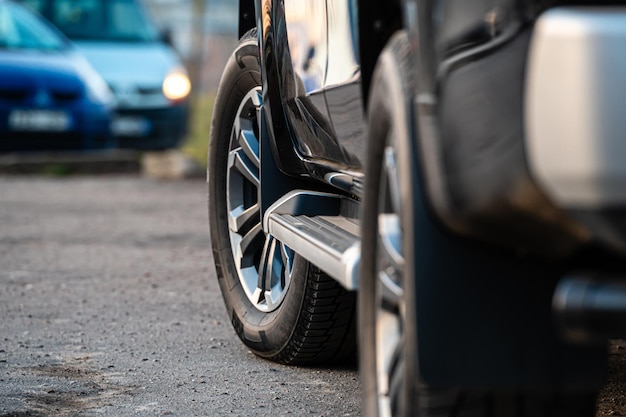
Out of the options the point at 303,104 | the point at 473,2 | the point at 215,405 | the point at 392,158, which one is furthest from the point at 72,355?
the point at 473,2

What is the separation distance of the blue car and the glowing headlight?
2.02ft

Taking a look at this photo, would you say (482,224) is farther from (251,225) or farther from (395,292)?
(251,225)

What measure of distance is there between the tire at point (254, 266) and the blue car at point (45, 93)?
7.93 meters

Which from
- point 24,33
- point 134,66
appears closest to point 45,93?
point 24,33

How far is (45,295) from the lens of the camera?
5027 millimetres

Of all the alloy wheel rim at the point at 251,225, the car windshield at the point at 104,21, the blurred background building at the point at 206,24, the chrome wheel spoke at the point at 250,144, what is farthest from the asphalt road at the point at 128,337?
the blurred background building at the point at 206,24

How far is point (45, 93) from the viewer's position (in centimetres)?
1169

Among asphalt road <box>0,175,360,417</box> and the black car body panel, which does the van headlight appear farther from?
the black car body panel

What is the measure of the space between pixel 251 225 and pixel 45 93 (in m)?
8.23

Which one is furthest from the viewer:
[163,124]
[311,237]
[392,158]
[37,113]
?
[163,124]

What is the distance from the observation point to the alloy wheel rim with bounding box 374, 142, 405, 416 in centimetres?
209

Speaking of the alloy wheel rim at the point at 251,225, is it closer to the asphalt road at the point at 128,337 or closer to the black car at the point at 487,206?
the asphalt road at the point at 128,337

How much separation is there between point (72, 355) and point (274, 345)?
0.66 metres

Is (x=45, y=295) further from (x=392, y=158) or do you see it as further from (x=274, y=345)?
(x=392, y=158)
